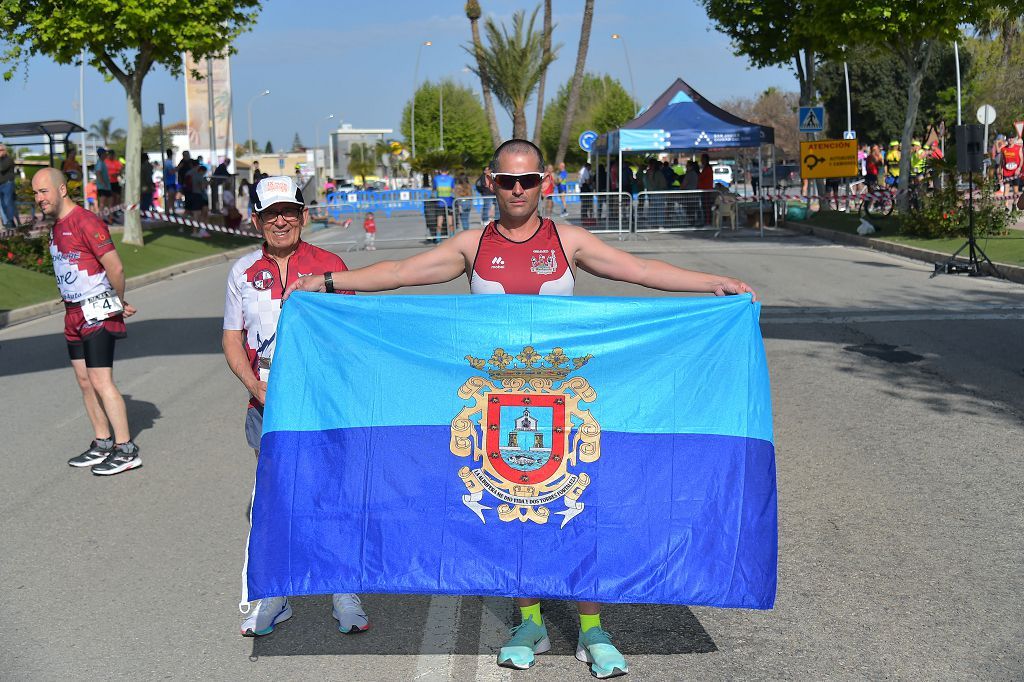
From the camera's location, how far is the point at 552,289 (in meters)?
4.83

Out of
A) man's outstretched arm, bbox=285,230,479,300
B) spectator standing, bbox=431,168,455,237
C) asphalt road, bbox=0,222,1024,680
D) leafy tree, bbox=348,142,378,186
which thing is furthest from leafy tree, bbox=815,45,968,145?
man's outstretched arm, bbox=285,230,479,300

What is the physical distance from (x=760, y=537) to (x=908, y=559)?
162 cm

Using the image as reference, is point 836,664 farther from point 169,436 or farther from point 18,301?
point 18,301

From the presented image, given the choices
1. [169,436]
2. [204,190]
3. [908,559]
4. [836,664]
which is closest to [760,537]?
[836,664]

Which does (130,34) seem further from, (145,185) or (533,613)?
(533,613)

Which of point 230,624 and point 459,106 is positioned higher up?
point 459,106

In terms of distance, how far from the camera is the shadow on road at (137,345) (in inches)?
514

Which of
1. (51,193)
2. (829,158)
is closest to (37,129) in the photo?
(829,158)

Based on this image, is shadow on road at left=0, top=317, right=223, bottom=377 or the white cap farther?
shadow on road at left=0, top=317, right=223, bottom=377

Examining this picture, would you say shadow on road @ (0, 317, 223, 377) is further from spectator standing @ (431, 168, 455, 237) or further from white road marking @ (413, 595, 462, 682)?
spectator standing @ (431, 168, 455, 237)

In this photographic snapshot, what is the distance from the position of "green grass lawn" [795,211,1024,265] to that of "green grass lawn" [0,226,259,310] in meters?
14.9

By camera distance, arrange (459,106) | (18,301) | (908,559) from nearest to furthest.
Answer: (908,559) → (18,301) → (459,106)

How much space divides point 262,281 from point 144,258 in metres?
21.4

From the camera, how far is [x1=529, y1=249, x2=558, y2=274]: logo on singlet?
4.80m
